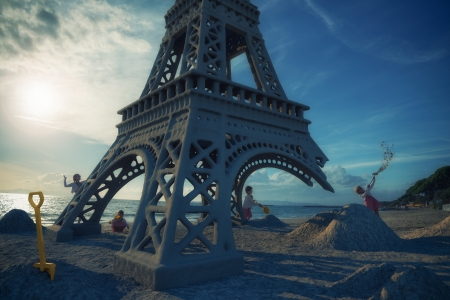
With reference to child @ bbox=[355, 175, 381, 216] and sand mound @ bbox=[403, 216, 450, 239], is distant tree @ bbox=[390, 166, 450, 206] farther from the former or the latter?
child @ bbox=[355, 175, 381, 216]

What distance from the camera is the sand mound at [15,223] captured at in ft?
49.2

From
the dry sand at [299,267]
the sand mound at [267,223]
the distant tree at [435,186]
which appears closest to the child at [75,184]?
the dry sand at [299,267]

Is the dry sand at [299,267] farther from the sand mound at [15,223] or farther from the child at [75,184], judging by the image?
the child at [75,184]

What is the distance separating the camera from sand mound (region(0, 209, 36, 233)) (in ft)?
49.2

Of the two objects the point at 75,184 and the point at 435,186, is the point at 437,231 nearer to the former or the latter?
the point at 75,184

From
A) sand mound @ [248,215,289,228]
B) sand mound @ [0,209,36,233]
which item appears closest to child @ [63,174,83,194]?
sand mound @ [0,209,36,233]

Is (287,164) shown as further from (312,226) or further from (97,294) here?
(97,294)

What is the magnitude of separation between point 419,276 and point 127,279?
604 centimetres

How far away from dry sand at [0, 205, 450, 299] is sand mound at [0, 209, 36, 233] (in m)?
2.46

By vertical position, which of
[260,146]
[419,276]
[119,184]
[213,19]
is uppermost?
[213,19]

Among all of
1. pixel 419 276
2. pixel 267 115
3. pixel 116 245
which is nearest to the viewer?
pixel 419 276

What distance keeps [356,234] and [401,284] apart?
5817 millimetres

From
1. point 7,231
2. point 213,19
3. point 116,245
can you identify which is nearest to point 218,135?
point 116,245

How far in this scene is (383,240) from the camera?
9625 millimetres
